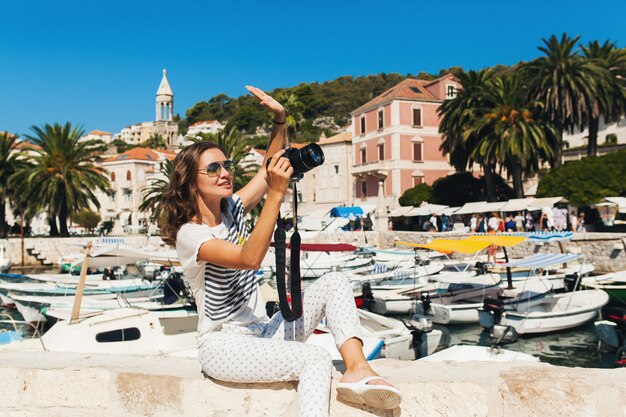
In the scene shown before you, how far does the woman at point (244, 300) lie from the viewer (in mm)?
2492

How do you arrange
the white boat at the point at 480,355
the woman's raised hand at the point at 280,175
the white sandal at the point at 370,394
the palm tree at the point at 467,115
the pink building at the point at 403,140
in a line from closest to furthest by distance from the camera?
the white sandal at the point at 370,394
the woman's raised hand at the point at 280,175
the white boat at the point at 480,355
the palm tree at the point at 467,115
the pink building at the point at 403,140

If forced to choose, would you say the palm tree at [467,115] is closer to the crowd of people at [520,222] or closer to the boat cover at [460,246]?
the crowd of people at [520,222]

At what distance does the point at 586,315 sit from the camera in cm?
1620

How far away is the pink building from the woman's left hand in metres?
46.8

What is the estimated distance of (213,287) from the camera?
113 inches

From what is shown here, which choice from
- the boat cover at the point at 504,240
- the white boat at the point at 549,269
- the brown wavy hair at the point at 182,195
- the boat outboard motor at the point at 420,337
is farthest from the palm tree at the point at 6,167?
the brown wavy hair at the point at 182,195

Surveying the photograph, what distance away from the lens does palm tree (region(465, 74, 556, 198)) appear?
3700 cm

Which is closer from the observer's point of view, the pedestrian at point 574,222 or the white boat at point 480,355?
the white boat at point 480,355

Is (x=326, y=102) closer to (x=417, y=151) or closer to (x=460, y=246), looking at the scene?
Answer: (x=417, y=151)

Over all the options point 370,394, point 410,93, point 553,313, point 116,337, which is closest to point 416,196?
point 410,93

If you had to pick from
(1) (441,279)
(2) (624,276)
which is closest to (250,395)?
(2) (624,276)

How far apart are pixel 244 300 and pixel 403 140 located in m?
50.3

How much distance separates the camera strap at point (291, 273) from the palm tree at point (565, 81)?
3738 centimetres

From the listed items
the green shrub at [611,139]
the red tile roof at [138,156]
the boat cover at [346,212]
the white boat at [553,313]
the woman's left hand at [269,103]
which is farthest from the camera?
the red tile roof at [138,156]
